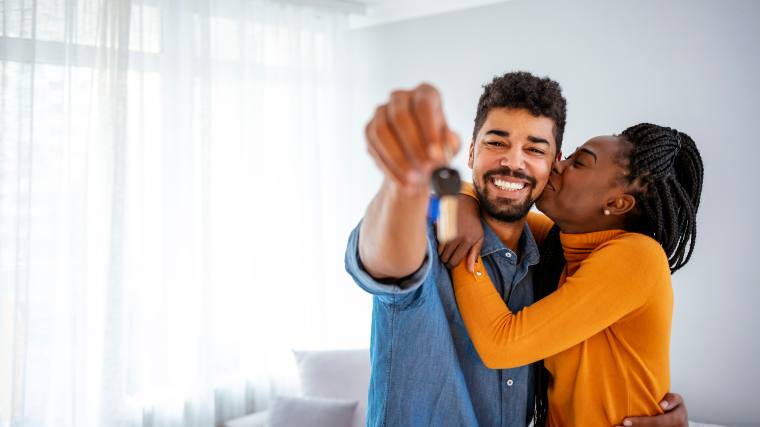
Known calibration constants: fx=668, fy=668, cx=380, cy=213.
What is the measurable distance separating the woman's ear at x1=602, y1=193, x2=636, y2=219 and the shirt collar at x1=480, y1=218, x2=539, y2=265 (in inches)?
7.3

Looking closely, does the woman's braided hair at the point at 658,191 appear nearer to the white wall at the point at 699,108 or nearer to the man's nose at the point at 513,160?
the man's nose at the point at 513,160

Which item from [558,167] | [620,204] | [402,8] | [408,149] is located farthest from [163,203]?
[408,149]

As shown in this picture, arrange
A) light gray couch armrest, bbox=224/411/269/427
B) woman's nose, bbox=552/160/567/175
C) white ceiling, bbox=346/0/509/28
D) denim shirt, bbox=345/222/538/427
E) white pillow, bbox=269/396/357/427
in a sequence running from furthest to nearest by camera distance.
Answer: white ceiling, bbox=346/0/509/28 → light gray couch armrest, bbox=224/411/269/427 → white pillow, bbox=269/396/357/427 → woman's nose, bbox=552/160/567/175 → denim shirt, bbox=345/222/538/427

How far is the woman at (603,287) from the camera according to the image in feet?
4.30

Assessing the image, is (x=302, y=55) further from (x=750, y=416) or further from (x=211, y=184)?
(x=750, y=416)

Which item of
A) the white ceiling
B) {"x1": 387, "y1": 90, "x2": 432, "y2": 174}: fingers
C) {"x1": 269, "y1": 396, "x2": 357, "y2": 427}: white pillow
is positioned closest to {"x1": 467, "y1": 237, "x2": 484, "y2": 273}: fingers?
{"x1": 387, "y1": 90, "x2": 432, "y2": 174}: fingers

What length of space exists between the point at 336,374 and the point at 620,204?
7.67ft

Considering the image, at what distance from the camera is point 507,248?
1.47 meters

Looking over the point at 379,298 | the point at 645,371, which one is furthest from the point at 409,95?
the point at 645,371

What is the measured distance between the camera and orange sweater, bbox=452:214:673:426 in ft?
4.26

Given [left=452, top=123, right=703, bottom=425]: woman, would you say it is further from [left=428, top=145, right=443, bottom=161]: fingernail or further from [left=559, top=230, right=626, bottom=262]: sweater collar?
[left=428, top=145, right=443, bottom=161]: fingernail

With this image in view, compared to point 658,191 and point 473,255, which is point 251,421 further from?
point 658,191

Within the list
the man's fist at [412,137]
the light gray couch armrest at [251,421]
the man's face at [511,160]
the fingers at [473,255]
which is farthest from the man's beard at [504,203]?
the light gray couch armrest at [251,421]

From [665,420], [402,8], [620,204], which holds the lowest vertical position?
[665,420]
